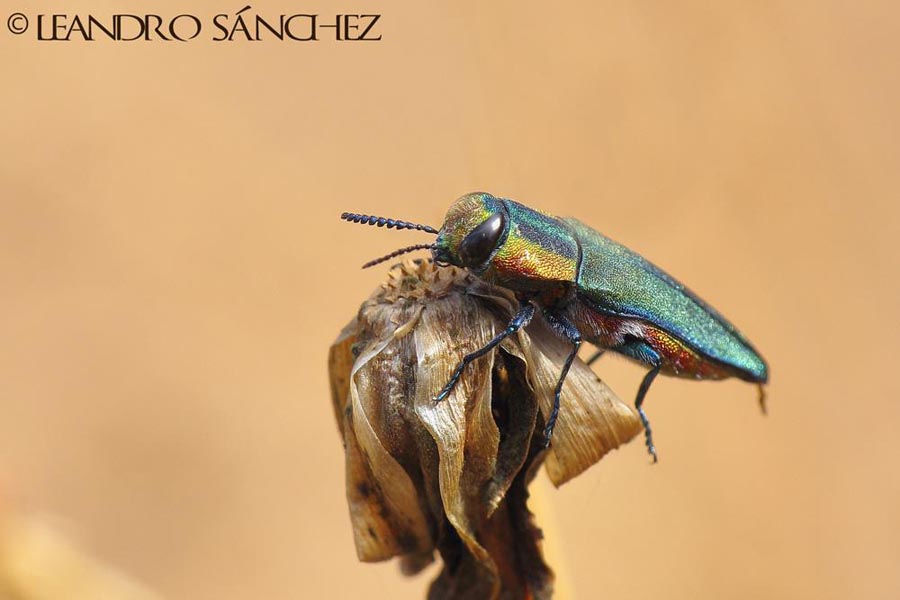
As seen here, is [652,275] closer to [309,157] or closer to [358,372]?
[358,372]

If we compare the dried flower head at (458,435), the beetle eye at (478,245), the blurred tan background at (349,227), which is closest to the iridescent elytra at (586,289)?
the beetle eye at (478,245)

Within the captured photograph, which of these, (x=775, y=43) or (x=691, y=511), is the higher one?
(x=775, y=43)

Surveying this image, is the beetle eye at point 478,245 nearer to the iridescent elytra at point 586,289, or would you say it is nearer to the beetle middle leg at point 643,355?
the iridescent elytra at point 586,289

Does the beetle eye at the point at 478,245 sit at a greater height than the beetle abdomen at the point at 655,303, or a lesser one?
greater

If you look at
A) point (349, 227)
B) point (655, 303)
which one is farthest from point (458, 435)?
point (349, 227)

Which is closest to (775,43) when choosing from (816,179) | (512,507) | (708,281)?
Answer: (816,179)

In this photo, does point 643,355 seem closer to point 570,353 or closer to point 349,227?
point 570,353
